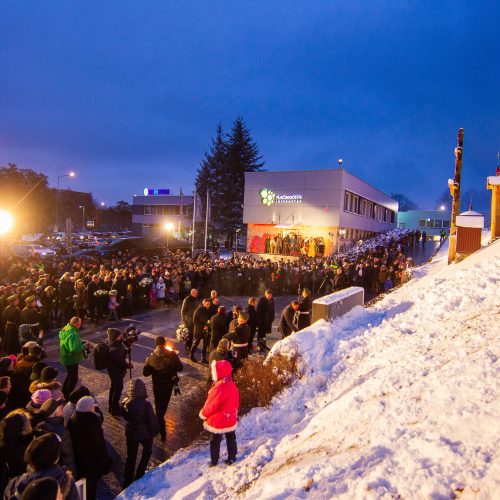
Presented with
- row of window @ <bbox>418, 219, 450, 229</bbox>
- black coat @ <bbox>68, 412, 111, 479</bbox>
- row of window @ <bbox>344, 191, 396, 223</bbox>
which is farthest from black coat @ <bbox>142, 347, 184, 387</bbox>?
row of window @ <bbox>418, 219, 450, 229</bbox>

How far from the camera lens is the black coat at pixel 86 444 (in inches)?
182

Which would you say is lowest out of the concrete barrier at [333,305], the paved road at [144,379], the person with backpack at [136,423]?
the paved road at [144,379]

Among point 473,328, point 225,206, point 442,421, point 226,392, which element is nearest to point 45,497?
point 226,392

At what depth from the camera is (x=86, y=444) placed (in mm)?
4625

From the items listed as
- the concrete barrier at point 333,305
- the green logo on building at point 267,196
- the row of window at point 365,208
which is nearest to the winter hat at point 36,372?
the concrete barrier at point 333,305

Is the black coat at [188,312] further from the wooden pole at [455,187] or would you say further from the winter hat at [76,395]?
the wooden pole at [455,187]

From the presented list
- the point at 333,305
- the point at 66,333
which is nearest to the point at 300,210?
the point at 333,305

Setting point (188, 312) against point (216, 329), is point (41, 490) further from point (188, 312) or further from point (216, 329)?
point (188, 312)

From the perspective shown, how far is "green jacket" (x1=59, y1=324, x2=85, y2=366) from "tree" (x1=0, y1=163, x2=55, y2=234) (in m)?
32.5

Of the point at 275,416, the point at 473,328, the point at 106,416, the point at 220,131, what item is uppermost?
the point at 220,131

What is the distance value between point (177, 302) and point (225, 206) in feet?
104

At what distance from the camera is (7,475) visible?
4559 mm

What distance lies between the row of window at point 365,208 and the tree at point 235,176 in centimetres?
1409

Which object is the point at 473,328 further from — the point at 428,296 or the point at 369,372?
the point at 428,296
